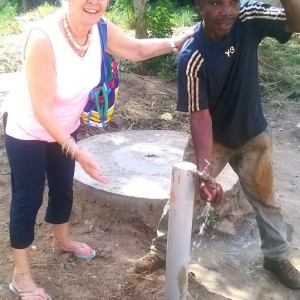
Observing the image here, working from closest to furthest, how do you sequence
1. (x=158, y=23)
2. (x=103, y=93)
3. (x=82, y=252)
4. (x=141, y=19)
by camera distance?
1. (x=103, y=93)
2. (x=82, y=252)
3. (x=141, y=19)
4. (x=158, y=23)

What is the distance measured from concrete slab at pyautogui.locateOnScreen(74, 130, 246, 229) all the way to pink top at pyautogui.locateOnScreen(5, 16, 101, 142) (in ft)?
2.86

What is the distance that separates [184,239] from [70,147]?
0.60m

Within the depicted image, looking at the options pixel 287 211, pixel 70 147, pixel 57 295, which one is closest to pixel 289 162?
pixel 287 211

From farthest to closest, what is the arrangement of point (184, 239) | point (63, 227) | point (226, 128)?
point (63, 227) → point (226, 128) → point (184, 239)

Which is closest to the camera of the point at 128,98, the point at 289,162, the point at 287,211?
the point at 287,211

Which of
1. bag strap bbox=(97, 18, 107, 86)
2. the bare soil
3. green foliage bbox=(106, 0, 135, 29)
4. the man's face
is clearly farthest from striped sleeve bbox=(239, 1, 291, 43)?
green foliage bbox=(106, 0, 135, 29)

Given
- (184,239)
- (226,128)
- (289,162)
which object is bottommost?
(289,162)

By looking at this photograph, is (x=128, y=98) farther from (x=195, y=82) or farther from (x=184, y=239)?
(x=184, y=239)

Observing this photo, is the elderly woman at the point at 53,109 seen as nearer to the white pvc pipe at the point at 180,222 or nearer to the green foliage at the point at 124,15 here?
the white pvc pipe at the point at 180,222

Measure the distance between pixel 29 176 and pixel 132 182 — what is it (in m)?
1.01

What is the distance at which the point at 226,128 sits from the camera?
2529 millimetres

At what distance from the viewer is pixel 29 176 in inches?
95.0

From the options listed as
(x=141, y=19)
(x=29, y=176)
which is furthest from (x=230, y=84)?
(x=141, y=19)

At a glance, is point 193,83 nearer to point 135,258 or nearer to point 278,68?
point 135,258
